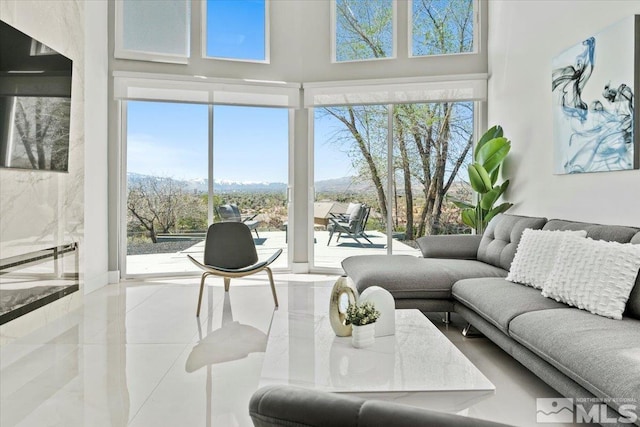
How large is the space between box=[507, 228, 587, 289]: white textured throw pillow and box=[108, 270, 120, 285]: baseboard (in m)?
4.30

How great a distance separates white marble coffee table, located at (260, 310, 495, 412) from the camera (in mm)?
1716

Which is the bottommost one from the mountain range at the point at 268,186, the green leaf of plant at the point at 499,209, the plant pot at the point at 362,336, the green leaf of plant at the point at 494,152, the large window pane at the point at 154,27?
the plant pot at the point at 362,336

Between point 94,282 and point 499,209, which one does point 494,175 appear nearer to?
point 499,209

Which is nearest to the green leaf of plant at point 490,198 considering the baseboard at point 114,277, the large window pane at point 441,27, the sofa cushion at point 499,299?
the sofa cushion at point 499,299

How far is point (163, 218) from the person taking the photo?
559 centimetres

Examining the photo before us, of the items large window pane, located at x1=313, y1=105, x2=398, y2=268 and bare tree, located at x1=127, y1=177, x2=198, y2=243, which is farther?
large window pane, located at x1=313, y1=105, x2=398, y2=268

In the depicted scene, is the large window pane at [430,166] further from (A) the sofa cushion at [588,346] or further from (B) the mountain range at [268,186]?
Result: (A) the sofa cushion at [588,346]

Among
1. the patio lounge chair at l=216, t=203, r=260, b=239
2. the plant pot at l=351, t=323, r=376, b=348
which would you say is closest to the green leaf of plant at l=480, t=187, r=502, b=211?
the patio lounge chair at l=216, t=203, r=260, b=239

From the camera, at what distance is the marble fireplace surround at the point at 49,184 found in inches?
132

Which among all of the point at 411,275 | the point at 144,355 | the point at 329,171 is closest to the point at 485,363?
the point at 411,275

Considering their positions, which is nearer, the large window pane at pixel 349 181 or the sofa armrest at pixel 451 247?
the sofa armrest at pixel 451 247

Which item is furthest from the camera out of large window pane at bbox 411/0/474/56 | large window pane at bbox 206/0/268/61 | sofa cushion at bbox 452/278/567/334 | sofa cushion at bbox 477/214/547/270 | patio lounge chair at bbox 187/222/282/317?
large window pane at bbox 206/0/268/61

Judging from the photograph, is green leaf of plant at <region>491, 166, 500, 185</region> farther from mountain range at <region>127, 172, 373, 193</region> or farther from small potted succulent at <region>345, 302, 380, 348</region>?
small potted succulent at <region>345, 302, 380, 348</region>

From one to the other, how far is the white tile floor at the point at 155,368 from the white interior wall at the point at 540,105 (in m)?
1.33
